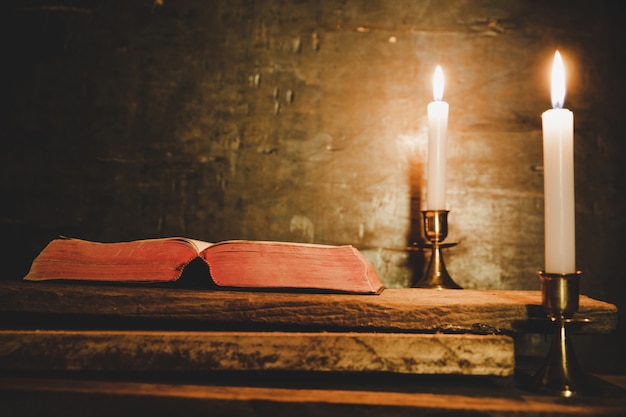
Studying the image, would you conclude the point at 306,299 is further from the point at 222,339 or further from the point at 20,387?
the point at 20,387

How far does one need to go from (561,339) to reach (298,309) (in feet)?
1.79

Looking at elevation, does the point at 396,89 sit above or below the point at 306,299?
above

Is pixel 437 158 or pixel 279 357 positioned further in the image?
pixel 437 158

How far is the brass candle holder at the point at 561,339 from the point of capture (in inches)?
33.7

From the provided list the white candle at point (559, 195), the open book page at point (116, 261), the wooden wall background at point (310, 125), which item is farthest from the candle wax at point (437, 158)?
the open book page at point (116, 261)

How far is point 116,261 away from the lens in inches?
42.3

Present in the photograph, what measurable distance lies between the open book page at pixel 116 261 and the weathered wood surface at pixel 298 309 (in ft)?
0.15

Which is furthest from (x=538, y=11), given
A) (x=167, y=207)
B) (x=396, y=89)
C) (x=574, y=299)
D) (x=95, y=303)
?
(x=95, y=303)

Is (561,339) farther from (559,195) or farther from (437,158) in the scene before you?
(437,158)

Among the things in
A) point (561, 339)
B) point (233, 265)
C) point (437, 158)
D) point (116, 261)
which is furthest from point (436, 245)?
point (116, 261)

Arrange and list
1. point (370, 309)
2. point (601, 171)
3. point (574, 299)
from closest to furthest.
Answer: point (574, 299) < point (370, 309) < point (601, 171)

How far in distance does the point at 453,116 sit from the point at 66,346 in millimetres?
1342

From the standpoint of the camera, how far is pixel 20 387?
89cm

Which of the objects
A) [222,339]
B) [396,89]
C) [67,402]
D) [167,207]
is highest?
[396,89]
